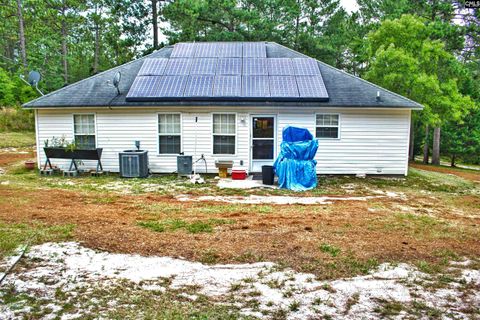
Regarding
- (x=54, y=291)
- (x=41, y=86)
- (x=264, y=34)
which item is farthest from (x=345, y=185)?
(x=41, y=86)

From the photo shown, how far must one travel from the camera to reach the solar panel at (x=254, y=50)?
13.6 meters

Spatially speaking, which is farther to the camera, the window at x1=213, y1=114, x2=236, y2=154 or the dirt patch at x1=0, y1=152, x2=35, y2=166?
the dirt patch at x1=0, y1=152, x2=35, y2=166

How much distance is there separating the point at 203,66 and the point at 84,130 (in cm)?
462

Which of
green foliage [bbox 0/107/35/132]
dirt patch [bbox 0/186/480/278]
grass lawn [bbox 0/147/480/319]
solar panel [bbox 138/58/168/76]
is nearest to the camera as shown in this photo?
grass lawn [bbox 0/147/480/319]

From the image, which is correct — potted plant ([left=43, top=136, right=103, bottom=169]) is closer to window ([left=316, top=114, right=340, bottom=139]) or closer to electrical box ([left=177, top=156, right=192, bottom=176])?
electrical box ([left=177, top=156, right=192, bottom=176])

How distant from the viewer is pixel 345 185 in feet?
33.8

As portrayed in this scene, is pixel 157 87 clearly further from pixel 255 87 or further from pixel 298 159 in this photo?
pixel 298 159

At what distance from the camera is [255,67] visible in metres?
12.8

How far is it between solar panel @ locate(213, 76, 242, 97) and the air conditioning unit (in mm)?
3052

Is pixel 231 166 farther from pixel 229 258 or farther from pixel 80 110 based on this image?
pixel 229 258

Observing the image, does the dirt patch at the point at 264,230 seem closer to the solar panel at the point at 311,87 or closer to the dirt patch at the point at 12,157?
the solar panel at the point at 311,87

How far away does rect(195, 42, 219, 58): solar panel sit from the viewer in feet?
44.8

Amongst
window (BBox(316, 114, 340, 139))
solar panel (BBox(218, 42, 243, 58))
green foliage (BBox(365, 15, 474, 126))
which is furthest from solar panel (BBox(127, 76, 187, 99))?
green foliage (BBox(365, 15, 474, 126))

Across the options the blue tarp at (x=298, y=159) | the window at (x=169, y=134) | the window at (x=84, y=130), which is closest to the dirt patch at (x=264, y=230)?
Answer: the blue tarp at (x=298, y=159)
